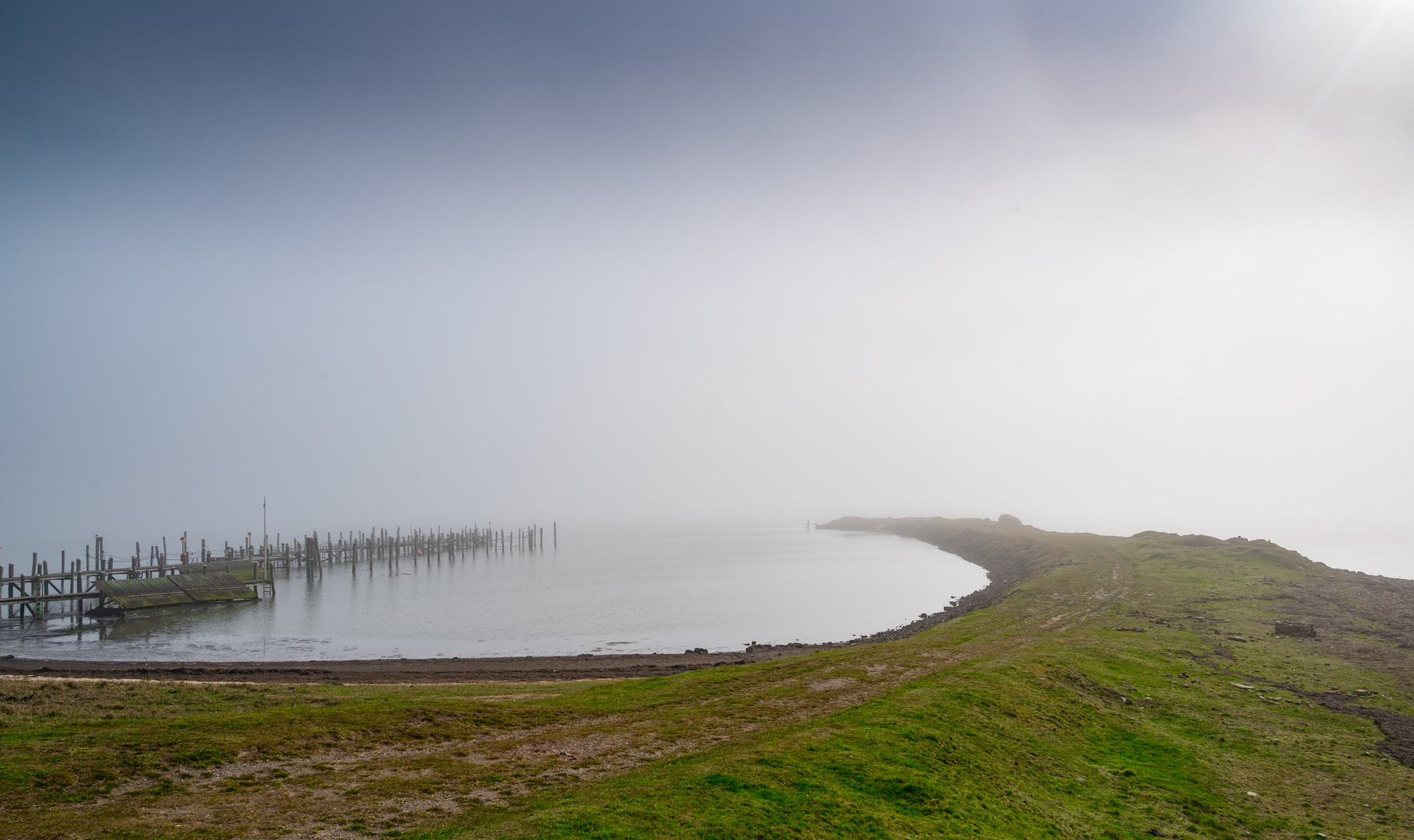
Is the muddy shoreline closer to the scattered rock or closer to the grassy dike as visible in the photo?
the grassy dike

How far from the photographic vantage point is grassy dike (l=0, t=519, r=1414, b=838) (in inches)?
363

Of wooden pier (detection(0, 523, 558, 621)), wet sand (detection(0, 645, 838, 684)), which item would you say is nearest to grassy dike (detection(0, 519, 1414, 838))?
wet sand (detection(0, 645, 838, 684))

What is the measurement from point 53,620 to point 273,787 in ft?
170

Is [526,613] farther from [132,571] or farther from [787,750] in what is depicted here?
[787,750]

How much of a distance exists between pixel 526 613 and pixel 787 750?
130 feet

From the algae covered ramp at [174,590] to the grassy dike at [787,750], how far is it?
3467 centimetres

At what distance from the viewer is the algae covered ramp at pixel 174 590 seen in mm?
45969

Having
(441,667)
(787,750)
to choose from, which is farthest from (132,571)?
(787,750)

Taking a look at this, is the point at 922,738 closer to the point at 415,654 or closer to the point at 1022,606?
the point at 1022,606

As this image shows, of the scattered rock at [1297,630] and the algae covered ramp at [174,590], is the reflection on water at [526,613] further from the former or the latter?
the scattered rock at [1297,630]

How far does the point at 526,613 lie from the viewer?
4756 centimetres

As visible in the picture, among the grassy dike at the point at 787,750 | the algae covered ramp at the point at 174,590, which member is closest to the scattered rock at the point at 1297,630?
the grassy dike at the point at 787,750

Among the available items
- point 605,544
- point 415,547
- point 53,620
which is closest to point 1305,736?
point 53,620

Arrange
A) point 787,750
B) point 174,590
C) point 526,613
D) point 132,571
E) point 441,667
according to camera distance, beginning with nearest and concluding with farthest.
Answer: point 787,750, point 441,667, point 526,613, point 174,590, point 132,571
